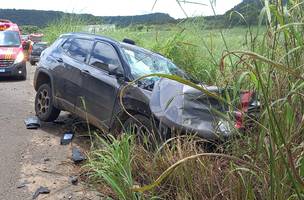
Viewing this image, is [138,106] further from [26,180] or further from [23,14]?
[23,14]

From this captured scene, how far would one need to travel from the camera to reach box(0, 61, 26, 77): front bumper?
1820 cm

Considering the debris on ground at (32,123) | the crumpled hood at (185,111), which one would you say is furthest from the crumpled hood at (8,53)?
the crumpled hood at (185,111)

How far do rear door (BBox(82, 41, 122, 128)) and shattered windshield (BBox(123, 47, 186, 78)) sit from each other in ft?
0.72

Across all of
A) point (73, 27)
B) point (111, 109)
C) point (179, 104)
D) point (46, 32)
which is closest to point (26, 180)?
point (111, 109)

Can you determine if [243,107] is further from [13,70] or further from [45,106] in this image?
[13,70]

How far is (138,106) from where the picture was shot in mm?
6645

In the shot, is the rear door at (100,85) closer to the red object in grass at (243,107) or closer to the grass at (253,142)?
the grass at (253,142)

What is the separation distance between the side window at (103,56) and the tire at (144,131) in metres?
1.23

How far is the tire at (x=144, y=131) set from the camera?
19.0 ft

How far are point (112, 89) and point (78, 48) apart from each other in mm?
1705

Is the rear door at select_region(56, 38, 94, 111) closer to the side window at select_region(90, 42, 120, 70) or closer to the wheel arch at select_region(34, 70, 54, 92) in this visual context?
the side window at select_region(90, 42, 120, 70)

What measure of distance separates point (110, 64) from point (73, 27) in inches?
573

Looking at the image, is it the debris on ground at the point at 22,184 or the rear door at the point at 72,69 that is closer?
the debris on ground at the point at 22,184

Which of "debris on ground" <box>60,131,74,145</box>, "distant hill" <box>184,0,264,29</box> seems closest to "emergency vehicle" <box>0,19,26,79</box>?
"debris on ground" <box>60,131,74,145</box>
